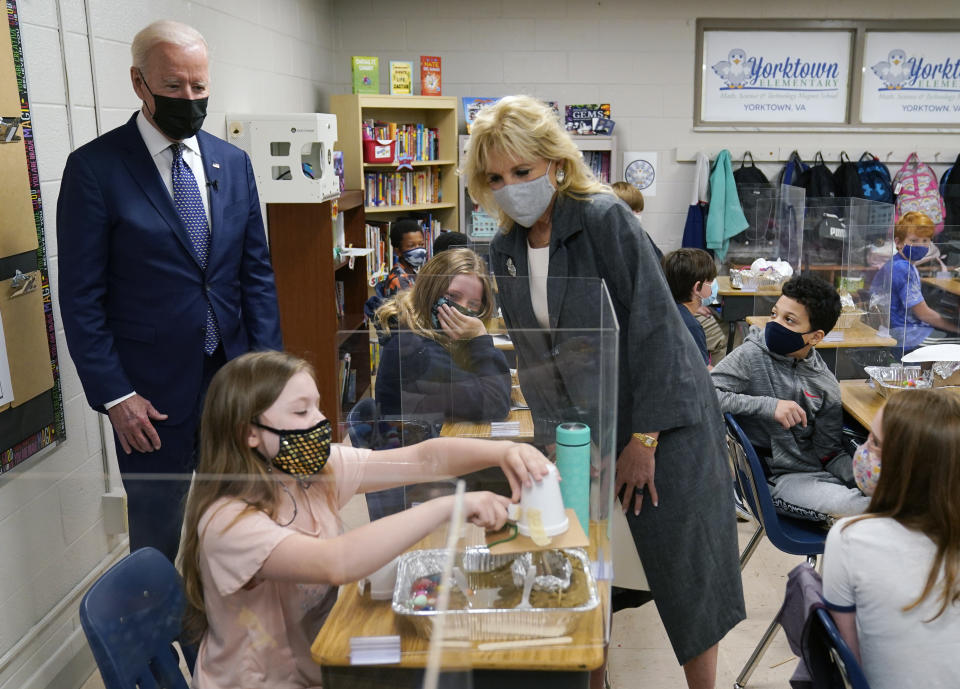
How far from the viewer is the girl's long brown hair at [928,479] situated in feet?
4.77

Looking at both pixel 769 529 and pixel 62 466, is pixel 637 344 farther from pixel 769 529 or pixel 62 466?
pixel 62 466

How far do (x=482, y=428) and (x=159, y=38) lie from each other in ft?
4.34

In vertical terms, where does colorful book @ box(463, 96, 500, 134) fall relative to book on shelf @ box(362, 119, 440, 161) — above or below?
above

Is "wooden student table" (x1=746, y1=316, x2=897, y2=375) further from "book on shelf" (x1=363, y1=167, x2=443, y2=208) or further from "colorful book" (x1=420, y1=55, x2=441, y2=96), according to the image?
"colorful book" (x1=420, y1=55, x2=441, y2=96)

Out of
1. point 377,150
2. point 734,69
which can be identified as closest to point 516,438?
point 377,150

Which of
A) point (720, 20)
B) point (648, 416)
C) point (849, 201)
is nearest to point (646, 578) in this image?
point (648, 416)

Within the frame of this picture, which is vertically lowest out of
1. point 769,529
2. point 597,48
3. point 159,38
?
point 769,529

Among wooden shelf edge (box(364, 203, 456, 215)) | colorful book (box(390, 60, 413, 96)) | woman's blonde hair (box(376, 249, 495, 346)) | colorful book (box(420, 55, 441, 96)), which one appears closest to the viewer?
woman's blonde hair (box(376, 249, 495, 346))

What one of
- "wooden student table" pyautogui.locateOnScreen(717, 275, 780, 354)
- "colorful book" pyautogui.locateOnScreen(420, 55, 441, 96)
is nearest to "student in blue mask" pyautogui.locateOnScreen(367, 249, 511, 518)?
"wooden student table" pyautogui.locateOnScreen(717, 275, 780, 354)

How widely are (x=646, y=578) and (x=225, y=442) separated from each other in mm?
1074

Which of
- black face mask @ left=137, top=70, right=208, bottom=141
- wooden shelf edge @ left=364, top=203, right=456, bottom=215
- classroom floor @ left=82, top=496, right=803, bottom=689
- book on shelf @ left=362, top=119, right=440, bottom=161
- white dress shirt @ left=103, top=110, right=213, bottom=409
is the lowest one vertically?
classroom floor @ left=82, top=496, right=803, bottom=689

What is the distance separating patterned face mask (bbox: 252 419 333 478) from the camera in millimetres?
965

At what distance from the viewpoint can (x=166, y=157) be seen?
6.53ft

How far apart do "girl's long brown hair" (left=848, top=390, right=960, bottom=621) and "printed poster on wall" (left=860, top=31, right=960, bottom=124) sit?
5.76m
